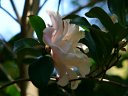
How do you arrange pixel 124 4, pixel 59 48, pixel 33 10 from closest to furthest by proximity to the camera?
pixel 59 48
pixel 124 4
pixel 33 10

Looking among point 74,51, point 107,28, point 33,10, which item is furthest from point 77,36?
point 33,10

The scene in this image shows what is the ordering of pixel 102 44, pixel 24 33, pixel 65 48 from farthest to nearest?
pixel 24 33 < pixel 102 44 < pixel 65 48

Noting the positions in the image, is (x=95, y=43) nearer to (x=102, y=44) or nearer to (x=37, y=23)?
(x=102, y=44)

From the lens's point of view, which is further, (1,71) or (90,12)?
(1,71)

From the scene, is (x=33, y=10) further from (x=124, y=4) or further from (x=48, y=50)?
(x=48, y=50)

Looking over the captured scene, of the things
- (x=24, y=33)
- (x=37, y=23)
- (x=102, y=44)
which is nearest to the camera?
(x=37, y=23)

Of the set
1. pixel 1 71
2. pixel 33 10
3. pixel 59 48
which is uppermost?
pixel 59 48

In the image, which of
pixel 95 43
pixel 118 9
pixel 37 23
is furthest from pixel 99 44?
pixel 37 23
